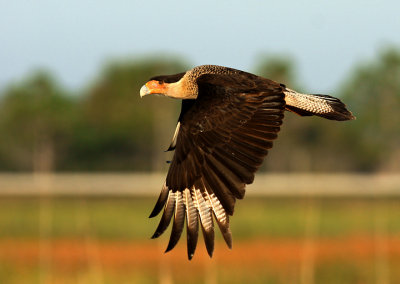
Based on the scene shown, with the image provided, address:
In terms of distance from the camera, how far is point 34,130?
44781 millimetres

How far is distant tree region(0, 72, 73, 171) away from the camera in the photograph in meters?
43.3

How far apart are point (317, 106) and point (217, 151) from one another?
41.6 inches

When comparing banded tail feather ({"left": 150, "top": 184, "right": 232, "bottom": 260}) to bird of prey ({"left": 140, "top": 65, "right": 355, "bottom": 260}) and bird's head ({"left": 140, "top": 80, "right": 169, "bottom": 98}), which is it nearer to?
bird of prey ({"left": 140, "top": 65, "right": 355, "bottom": 260})

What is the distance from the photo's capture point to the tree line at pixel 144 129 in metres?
43.9

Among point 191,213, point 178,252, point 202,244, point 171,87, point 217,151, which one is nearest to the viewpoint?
point 217,151

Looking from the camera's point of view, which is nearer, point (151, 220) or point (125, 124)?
point (151, 220)

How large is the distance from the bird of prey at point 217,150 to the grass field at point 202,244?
5295mm

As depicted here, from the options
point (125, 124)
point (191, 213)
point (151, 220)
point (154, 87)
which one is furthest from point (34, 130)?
point (191, 213)

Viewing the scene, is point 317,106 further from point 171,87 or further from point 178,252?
point 178,252

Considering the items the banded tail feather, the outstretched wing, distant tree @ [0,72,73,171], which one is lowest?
the banded tail feather

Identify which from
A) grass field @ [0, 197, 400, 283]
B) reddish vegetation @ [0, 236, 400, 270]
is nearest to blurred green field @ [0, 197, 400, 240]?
grass field @ [0, 197, 400, 283]

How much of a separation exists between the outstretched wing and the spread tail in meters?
0.44

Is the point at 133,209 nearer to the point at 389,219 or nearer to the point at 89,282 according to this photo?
the point at 389,219

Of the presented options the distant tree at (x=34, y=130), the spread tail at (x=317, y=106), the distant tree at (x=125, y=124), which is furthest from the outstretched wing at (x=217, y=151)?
the distant tree at (x=34, y=130)
